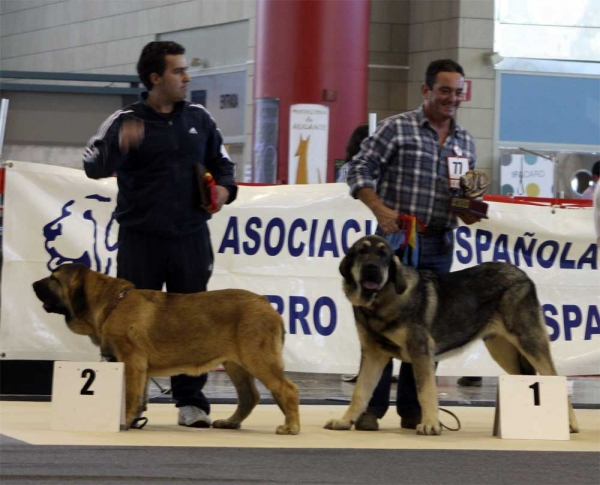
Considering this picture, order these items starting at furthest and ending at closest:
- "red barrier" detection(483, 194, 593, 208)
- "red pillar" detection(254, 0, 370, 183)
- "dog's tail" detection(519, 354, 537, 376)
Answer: "red pillar" detection(254, 0, 370, 183)
"red barrier" detection(483, 194, 593, 208)
"dog's tail" detection(519, 354, 537, 376)

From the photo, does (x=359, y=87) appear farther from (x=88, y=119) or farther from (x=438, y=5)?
(x=88, y=119)

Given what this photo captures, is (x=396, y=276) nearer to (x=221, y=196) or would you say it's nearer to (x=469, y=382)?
(x=221, y=196)

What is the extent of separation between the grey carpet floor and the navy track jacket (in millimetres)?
1336

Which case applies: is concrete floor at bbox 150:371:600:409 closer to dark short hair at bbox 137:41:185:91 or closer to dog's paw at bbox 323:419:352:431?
dog's paw at bbox 323:419:352:431

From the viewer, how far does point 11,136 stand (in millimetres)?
12453

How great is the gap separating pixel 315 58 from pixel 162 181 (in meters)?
8.70

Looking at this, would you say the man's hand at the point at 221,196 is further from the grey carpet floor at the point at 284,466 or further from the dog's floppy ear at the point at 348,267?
the grey carpet floor at the point at 284,466

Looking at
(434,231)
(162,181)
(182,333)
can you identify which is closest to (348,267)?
(434,231)

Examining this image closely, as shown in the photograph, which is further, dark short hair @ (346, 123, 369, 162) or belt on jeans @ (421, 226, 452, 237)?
dark short hair @ (346, 123, 369, 162)

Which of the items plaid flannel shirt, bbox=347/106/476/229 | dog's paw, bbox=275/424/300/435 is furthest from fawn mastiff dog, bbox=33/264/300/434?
plaid flannel shirt, bbox=347/106/476/229

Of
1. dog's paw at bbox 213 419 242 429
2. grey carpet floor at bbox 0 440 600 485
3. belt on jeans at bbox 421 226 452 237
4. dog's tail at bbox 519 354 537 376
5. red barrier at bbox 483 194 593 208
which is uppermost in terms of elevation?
red barrier at bbox 483 194 593 208

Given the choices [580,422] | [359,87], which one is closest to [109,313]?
[580,422]

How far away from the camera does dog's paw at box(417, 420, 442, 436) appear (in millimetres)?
6457

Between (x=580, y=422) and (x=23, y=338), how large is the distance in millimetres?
3505
